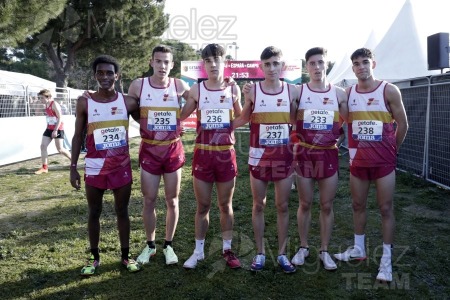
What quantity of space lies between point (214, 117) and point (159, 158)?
665mm

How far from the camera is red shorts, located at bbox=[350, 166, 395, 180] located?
356cm

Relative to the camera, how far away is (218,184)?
3.72 metres

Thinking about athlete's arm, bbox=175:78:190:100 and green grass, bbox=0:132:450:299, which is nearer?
green grass, bbox=0:132:450:299

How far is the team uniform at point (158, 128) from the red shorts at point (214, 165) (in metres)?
0.23

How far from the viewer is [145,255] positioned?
3891 mm

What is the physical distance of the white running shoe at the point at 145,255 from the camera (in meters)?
3.84

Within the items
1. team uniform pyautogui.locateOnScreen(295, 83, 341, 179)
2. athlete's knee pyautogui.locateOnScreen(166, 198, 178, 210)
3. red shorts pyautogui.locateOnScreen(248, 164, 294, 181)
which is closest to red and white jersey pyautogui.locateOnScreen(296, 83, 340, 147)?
team uniform pyautogui.locateOnScreen(295, 83, 341, 179)

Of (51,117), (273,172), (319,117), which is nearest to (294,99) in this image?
(319,117)

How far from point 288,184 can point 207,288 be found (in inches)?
47.0

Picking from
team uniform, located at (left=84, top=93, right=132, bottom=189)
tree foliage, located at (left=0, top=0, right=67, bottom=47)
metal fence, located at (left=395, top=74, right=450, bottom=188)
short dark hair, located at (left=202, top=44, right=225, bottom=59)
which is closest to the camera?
team uniform, located at (left=84, top=93, right=132, bottom=189)

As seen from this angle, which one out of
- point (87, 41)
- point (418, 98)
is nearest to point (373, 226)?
point (418, 98)

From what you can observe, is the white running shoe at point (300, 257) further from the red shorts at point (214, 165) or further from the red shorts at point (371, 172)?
the red shorts at point (214, 165)

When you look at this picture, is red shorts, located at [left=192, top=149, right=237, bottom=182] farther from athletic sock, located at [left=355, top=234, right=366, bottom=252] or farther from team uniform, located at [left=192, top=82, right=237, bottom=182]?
athletic sock, located at [left=355, top=234, right=366, bottom=252]

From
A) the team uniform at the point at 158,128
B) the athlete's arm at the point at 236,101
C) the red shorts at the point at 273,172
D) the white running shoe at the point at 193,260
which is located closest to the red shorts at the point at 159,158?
the team uniform at the point at 158,128
